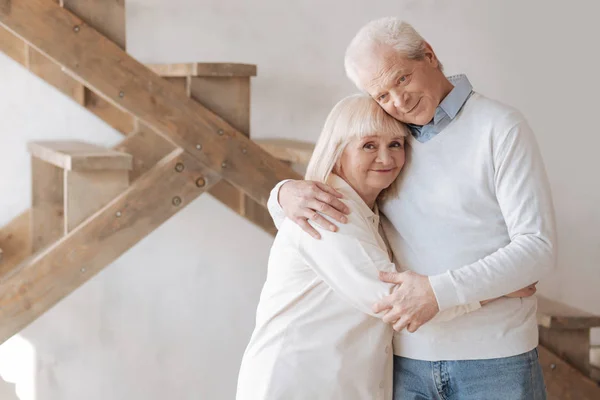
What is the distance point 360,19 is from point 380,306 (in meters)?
2.35

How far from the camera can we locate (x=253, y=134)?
397cm

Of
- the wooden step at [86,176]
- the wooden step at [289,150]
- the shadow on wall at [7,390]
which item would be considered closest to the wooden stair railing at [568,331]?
the wooden step at [289,150]

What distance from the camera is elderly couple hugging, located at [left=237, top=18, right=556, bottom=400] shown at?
198cm

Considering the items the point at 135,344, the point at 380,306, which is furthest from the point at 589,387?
the point at 135,344

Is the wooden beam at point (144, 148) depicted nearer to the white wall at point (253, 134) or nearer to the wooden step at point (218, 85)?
the white wall at point (253, 134)

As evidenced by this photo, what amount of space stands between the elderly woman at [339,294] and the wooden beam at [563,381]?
1.02 metres

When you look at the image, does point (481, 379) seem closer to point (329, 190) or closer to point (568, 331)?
point (329, 190)

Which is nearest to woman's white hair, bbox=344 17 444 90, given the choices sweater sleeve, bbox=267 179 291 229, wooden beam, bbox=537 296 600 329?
sweater sleeve, bbox=267 179 291 229

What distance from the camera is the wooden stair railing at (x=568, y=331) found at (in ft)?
9.48

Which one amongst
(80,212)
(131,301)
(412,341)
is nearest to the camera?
(412,341)

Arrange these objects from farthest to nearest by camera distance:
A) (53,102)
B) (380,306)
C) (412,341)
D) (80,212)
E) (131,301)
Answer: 1. (131,301)
2. (53,102)
3. (80,212)
4. (412,341)
5. (380,306)

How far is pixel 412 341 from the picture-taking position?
7.09 feet

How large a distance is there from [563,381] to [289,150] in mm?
1414

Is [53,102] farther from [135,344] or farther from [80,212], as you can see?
A: [135,344]
